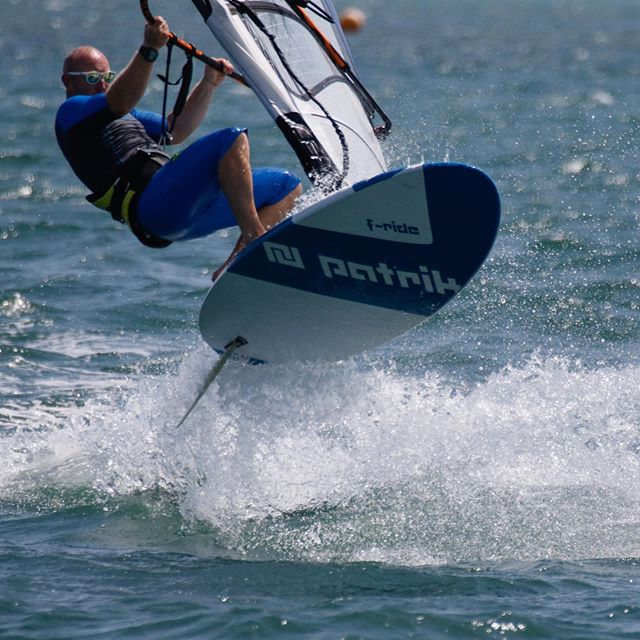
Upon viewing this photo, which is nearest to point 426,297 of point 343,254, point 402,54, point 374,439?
point 343,254

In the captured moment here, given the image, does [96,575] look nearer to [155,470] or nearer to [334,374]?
[155,470]

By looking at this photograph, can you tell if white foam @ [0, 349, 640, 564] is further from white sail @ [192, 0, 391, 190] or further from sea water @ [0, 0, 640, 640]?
white sail @ [192, 0, 391, 190]

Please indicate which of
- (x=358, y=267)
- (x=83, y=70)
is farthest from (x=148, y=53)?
(x=358, y=267)

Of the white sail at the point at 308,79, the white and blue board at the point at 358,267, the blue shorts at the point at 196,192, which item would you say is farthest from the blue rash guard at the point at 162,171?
the white and blue board at the point at 358,267

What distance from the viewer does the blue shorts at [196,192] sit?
6.34 m

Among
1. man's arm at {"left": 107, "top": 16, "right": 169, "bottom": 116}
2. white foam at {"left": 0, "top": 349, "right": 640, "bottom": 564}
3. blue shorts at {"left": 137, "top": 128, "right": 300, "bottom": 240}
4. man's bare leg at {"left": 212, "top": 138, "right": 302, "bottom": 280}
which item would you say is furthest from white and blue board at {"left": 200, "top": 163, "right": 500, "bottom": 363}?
man's arm at {"left": 107, "top": 16, "right": 169, "bottom": 116}

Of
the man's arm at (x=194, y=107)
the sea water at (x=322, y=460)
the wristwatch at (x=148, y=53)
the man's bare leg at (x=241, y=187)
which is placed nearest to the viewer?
the sea water at (x=322, y=460)

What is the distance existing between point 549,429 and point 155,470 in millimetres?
2158

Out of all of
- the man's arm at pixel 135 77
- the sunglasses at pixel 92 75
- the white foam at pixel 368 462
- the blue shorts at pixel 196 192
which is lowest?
the white foam at pixel 368 462

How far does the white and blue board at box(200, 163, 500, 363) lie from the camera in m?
6.12

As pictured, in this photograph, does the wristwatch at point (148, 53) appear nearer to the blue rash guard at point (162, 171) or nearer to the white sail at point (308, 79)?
the blue rash guard at point (162, 171)

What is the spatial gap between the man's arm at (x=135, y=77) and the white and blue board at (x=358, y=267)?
0.91 meters

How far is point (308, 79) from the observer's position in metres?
7.48

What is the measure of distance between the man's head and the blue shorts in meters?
0.60
